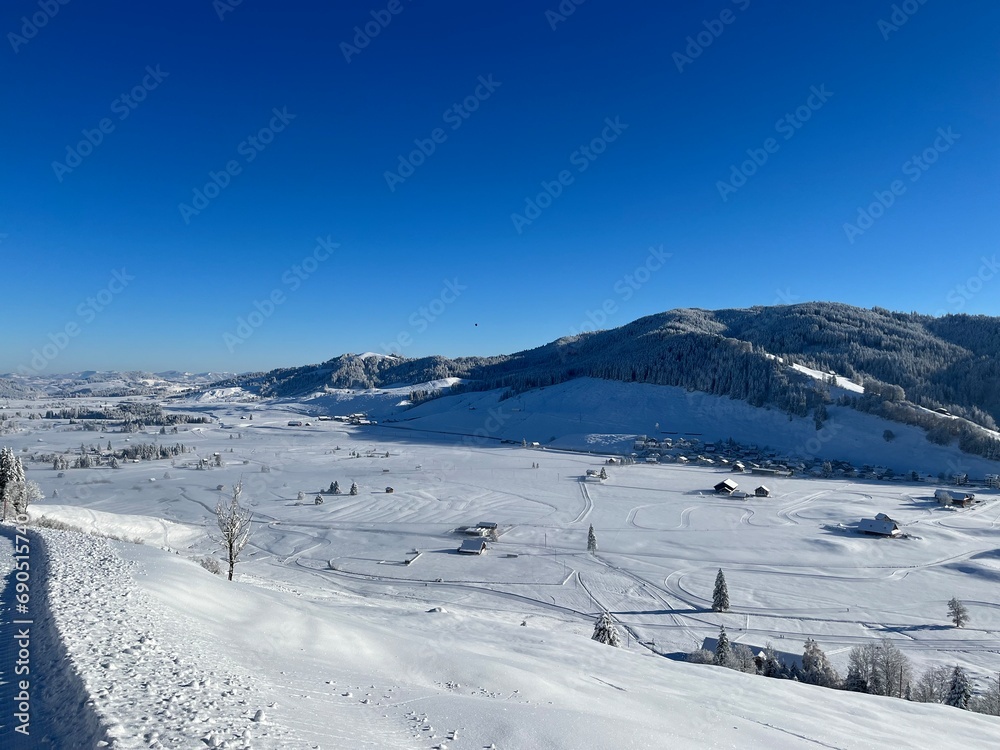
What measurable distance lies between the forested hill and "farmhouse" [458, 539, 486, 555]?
2638 inches

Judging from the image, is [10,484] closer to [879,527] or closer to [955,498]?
[879,527]

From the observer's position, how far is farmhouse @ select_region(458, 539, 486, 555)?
31.9 meters

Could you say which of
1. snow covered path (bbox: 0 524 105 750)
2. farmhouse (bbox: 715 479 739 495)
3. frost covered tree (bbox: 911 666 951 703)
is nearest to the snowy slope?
farmhouse (bbox: 715 479 739 495)

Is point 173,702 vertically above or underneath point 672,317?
underneath

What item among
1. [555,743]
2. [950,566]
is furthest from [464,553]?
[950,566]

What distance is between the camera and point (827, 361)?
102938 millimetres

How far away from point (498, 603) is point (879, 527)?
30.2m

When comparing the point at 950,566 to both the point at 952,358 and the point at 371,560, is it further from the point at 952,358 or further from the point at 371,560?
the point at 952,358

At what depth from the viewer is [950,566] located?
29.8m

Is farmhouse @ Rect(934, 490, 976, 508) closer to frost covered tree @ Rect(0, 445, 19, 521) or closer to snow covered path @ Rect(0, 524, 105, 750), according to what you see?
snow covered path @ Rect(0, 524, 105, 750)

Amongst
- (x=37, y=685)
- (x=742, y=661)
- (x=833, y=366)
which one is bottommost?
(x=742, y=661)

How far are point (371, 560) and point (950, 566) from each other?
35.5m

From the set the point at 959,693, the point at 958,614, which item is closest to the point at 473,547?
the point at 959,693

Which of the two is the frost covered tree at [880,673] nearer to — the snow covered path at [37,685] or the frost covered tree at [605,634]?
the frost covered tree at [605,634]
